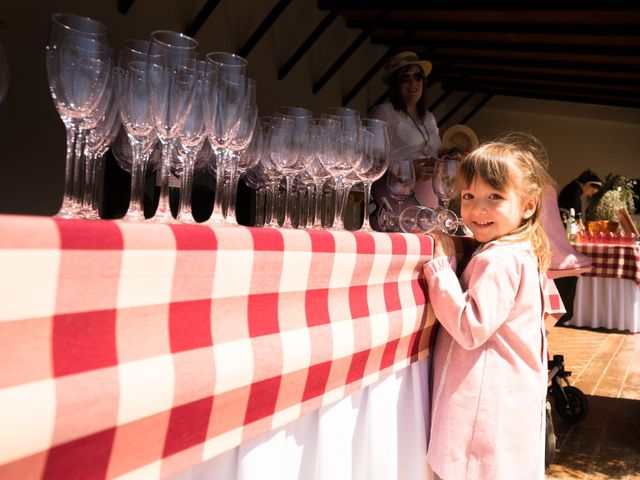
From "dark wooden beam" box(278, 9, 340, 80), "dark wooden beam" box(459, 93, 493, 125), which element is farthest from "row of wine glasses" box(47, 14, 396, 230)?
"dark wooden beam" box(459, 93, 493, 125)

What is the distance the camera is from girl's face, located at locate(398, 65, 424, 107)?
2270mm

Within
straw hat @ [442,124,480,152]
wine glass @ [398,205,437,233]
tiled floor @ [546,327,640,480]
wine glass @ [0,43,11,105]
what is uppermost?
straw hat @ [442,124,480,152]

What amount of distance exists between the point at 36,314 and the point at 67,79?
37 centimetres

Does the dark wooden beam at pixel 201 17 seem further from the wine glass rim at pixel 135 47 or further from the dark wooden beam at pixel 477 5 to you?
the wine glass rim at pixel 135 47

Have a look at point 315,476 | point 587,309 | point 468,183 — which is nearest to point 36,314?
point 315,476

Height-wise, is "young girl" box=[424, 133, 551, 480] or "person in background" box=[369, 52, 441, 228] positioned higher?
"person in background" box=[369, 52, 441, 228]

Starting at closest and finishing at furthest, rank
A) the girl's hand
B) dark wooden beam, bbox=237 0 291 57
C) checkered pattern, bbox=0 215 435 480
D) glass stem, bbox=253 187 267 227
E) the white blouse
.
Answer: checkered pattern, bbox=0 215 435 480, the girl's hand, glass stem, bbox=253 187 267 227, the white blouse, dark wooden beam, bbox=237 0 291 57

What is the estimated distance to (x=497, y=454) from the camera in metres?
1.07

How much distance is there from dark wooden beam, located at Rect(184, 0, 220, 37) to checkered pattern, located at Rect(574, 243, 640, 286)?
397 cm

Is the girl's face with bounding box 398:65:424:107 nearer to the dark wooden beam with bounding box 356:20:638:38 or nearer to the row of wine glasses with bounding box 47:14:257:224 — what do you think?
the row of wine glasses with bounding box 47:14:257:224

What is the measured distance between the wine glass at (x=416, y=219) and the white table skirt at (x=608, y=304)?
16.2ft

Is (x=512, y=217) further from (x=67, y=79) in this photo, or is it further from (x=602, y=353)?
(x=602, y=353)

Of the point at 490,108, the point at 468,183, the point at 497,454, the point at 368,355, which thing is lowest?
the point at 497,454

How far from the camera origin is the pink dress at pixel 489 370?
107 cm
